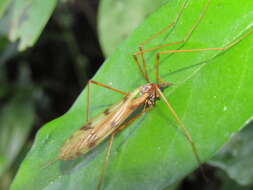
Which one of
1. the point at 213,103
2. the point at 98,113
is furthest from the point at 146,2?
the point at 213,103

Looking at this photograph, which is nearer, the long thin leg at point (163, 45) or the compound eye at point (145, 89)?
the long thin leg at point (163, 45)

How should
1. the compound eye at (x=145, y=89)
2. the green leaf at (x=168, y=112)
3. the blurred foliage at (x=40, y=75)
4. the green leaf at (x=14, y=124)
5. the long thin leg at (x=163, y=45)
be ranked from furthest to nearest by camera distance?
the blurred foliage at (x=40, y=75) → the green leaf at (x=14, y=124) → the compound eye at (x=145, y=89) → the long thin leg at (x=163, y=45) → the green leaf at (x=168, y=112)

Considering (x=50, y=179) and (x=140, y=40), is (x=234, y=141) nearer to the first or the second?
(x=140, y=40)

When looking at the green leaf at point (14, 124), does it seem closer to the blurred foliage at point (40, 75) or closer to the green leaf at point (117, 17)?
the blurred foliage at point (40, 75)

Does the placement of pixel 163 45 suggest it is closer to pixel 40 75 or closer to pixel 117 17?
pixel 117 17

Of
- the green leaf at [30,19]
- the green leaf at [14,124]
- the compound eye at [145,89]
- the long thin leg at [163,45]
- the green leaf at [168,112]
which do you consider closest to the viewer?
the green leaf at [168,112]

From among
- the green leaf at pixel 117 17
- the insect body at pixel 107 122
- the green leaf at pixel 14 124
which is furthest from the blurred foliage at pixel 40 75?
the insect body at pixel 107 122

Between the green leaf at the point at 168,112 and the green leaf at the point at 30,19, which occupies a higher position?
the green leaf at the point at 30,19
